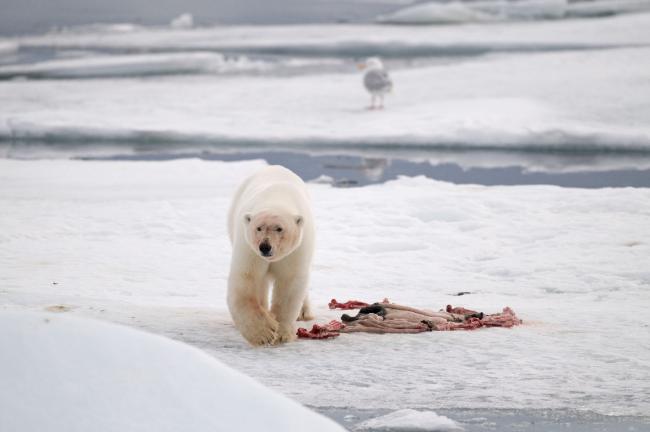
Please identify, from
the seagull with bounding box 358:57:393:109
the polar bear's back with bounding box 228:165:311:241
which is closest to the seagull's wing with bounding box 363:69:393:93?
the seagull with bounding box 358:57:393:109

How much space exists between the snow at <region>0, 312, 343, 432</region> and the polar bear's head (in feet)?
5.05

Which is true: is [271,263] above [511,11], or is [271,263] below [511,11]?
below

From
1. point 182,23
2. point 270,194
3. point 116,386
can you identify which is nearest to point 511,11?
point 182,23

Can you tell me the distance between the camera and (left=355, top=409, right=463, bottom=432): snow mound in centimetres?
354

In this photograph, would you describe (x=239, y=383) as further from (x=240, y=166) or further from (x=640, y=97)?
A: (x=640, y=97)

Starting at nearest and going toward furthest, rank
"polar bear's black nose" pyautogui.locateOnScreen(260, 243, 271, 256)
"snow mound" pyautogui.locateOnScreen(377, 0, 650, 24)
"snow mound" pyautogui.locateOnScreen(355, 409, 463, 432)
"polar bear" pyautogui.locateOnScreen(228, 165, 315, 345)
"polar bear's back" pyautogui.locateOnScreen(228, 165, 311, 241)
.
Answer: "snow mound" pyautogui.locateOnScreen(355, 409, 463, 432) → "polar bear's black nose" pyautogui.locateOnScreen(260, 243, 271, 256) → "polar bear" pyautogui.locateOnScreen(228, 165, 315, 345) → "polar bear's back" pyautogui.locateOnScreen(228, 165, 311, 241) → "snow mound" pyautogui.locateOnScreen(377, 0, 650, 24)

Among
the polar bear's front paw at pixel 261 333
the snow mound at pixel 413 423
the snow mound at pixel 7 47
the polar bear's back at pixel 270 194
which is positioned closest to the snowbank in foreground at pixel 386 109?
the polar bear's back at pixel 270 194

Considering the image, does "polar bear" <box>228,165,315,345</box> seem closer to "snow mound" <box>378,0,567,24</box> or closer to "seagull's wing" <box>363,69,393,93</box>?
"seagull's wing" <box>363,69,393,93</box>

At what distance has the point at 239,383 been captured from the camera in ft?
9.27

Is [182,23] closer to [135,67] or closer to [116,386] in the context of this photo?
[135,67]

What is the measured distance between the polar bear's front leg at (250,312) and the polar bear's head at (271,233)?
21 cm

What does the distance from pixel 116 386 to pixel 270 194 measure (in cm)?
223

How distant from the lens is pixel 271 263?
4742mm

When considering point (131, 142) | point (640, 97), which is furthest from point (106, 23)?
point (640, 97)
